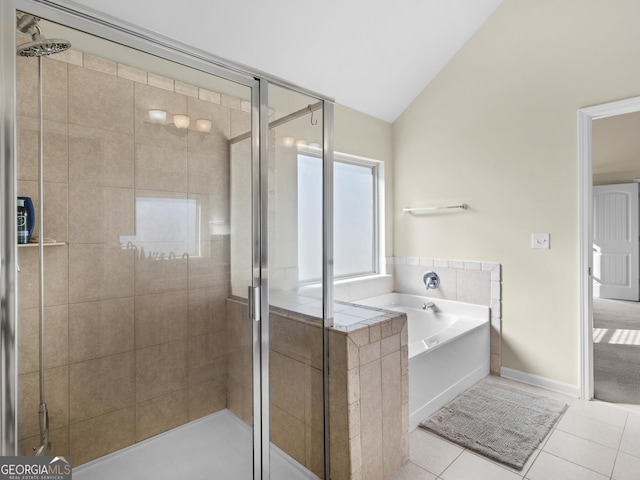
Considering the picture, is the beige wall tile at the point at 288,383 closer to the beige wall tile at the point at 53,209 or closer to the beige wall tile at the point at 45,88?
the beige wall tile at the point at 53,209

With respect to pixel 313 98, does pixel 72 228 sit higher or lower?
lower

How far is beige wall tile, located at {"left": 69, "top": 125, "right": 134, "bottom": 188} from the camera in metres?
1.42

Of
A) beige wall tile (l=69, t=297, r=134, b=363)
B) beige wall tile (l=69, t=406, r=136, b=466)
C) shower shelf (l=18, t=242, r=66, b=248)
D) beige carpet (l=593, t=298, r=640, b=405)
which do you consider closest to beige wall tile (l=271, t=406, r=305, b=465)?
beige wall tile (l=69, t=406, r=136, b=466)

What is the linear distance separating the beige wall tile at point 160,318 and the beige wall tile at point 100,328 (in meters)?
0.04

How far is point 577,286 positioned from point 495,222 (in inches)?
28.9

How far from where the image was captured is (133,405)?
1.60 metres

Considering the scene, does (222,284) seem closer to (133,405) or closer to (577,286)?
(133,405)

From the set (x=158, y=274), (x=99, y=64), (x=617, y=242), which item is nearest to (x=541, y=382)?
(x=158, y=274)

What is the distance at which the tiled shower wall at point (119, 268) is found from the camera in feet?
4.39

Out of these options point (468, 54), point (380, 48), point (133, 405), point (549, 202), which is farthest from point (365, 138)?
point (133, 405)

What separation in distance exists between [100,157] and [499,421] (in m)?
2.61

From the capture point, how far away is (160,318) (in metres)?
1.66

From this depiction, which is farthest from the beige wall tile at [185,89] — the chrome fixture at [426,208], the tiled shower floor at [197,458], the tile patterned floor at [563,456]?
the chrome fixture at [426,208]

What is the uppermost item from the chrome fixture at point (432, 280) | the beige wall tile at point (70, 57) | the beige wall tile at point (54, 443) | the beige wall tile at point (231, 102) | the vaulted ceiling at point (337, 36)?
the vaulted ceiling at point (337, 36)
